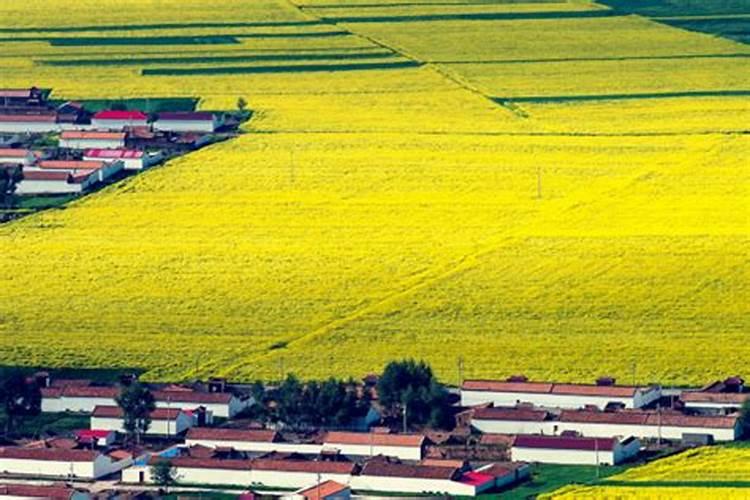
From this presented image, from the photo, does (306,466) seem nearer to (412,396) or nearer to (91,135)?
(412,396)

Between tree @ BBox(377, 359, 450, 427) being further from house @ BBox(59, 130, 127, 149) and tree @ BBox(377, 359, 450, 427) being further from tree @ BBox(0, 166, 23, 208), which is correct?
house @ BBox(59, 130, 127, 149)

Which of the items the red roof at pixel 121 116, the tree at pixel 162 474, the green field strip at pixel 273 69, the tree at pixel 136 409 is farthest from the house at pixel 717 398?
the green field strip at pixel 273 69

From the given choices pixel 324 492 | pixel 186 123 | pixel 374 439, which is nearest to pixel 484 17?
pixel 186 123

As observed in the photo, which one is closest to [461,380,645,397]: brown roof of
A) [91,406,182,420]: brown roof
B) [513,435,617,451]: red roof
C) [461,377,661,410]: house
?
[461,377,661,410]: house

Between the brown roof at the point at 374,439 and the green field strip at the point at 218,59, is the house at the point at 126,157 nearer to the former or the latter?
the green field strip at the point at 218,59

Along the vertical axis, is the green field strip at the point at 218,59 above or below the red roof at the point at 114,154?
above

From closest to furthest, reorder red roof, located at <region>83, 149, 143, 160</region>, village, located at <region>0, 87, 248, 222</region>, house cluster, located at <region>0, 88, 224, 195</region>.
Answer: village, located at <region>0, 87, 248, 222</region>, house cluster, located at <region>0, 88, 224, 195</region>, red roof, located at <region>83, 149, 143, 160</region>
